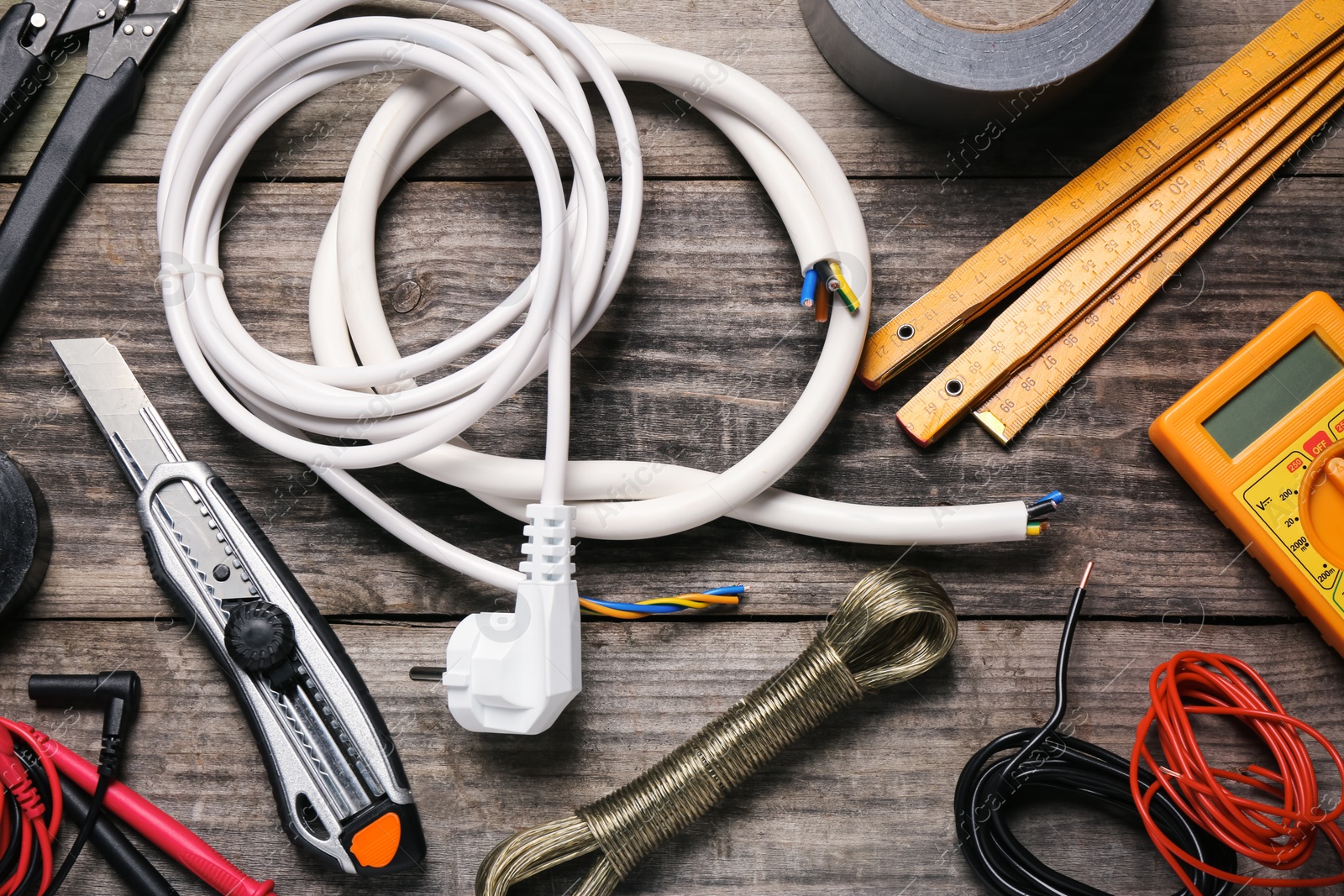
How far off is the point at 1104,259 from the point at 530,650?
618 millimetres

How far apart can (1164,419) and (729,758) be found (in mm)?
484

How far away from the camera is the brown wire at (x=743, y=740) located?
2.30 ft

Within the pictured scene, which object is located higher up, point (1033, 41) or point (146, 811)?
point (1033, 41)

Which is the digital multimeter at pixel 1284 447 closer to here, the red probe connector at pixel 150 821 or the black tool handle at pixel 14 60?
the red probe connector at pixel 150 821

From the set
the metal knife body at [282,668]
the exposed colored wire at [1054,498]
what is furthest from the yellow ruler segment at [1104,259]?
the metal knife body at [282,668]

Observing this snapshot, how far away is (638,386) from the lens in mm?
825

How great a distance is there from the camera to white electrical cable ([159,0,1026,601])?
0.68m

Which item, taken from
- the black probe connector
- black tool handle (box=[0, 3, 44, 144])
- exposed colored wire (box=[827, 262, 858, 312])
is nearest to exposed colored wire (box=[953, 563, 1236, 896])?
exposed colored wire (box=[827, 262, 858, 312])

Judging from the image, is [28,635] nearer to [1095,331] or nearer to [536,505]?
[536,505]

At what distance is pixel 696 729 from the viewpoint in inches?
31.3

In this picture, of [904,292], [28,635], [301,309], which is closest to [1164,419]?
[904,292]

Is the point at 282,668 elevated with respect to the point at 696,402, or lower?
lower

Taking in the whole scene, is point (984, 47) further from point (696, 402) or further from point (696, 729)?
point (696, 729)

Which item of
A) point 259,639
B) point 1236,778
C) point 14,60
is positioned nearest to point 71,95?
point 14,60
